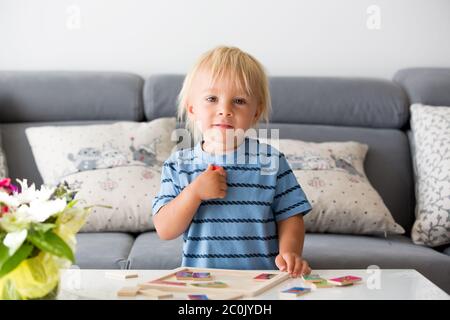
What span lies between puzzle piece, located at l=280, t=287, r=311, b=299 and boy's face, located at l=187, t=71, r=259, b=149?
48 cm

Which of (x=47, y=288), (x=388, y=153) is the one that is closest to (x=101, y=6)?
(x=388, y=153)

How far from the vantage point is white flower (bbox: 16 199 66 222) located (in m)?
1.05

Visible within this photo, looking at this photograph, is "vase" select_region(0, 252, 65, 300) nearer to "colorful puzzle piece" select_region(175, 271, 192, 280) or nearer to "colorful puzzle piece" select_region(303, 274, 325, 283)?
"colorful puzzle piece" select_region(175, 271, 192, 280)

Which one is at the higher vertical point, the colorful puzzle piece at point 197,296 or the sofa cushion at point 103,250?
the colorful puzzle piece at point 197,296

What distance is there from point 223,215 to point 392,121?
1.46 m

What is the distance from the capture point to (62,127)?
2.65 meters

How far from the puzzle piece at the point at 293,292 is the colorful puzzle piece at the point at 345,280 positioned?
0.18 feet

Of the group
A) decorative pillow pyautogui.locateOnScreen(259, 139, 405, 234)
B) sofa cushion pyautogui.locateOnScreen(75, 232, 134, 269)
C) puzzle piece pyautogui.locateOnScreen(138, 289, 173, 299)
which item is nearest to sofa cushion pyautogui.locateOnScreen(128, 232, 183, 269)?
sofa cushion pyautogui.locateOnScreen(75, 232, 134, 269)

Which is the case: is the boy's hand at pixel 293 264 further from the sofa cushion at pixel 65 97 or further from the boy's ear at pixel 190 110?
the sofa cushion at pixel 65 97

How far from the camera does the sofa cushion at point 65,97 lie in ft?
8.92

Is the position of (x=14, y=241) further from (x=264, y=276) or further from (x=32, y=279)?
(x=264, y=276)

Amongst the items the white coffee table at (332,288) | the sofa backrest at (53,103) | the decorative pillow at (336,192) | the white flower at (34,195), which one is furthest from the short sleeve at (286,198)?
the sofa backrest at (53,103)

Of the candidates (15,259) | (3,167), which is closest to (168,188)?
(15,259)
